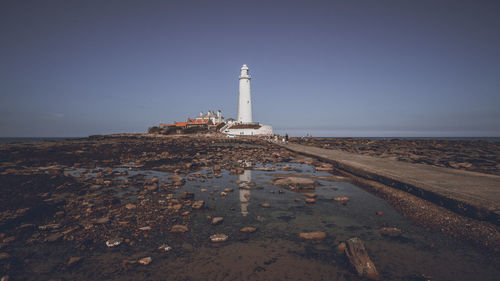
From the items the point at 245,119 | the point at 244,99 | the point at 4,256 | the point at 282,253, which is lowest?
the point at 282,253

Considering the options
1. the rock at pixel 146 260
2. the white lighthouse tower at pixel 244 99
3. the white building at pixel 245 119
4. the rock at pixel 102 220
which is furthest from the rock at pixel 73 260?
the white lighthouse tower at pixel 244 99

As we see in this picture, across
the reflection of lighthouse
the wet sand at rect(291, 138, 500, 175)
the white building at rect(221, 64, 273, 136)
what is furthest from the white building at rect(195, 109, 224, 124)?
the reflection of lighthouse

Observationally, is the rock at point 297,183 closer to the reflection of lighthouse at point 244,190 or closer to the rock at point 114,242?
the reflection of lighthouse at point 244,190

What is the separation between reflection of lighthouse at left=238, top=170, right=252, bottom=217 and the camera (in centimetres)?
589

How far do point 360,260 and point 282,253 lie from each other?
1.19 meters

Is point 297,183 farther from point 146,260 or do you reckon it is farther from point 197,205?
point 146,260

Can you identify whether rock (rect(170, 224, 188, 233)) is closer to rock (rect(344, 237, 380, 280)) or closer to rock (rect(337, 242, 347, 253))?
rock (rect(337, 242, 347, 253))

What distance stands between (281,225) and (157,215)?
2.98 meters

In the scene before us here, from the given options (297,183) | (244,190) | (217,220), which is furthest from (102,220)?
(297,183)

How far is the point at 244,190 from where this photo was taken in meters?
7.75

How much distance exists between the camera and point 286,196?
7.01 meters

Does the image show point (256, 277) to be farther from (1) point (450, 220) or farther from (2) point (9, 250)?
(1) point (450, 220)

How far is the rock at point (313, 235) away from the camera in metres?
4.14

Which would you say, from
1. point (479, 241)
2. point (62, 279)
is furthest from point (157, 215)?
point (479, 241)
